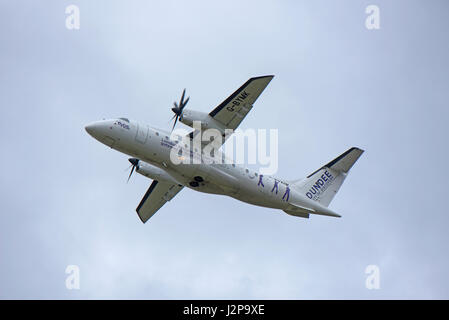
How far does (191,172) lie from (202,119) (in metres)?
2.12

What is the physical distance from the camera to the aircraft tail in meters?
24.2

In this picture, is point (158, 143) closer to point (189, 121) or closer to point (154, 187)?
point (189, 121)

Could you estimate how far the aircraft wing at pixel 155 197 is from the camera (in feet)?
83.2

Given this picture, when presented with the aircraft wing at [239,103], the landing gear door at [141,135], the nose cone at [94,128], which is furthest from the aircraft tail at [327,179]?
the nose cone at [94,128]

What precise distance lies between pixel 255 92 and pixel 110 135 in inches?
226

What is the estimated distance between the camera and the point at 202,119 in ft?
68.6

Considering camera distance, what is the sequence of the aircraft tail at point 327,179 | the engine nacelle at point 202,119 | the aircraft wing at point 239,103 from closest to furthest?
the aircraft wing at point 239,103
the engine nacelle at point 202,119
the aircraft tail at point 327,179

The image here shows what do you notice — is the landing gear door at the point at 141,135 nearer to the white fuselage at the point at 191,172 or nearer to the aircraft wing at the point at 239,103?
the white fuselage at the point at 191,172

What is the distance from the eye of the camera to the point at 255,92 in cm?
2064

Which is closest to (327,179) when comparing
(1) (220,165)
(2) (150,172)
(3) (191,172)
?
(1) (220,165)

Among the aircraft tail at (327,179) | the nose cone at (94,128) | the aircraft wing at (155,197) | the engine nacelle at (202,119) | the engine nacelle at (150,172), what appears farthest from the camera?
the aircraft wing at (155,197)

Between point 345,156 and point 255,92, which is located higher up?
point 255,92
